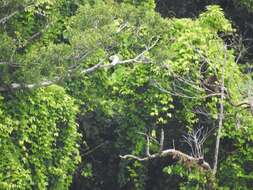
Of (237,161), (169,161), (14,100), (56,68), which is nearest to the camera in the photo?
→ (56,68)

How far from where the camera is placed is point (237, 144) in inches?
338

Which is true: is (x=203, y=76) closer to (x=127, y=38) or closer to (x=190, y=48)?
(x=190, y=48)

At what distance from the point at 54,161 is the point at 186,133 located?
1.90 meters

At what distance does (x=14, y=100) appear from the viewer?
7617 mm

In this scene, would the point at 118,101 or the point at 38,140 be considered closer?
the point at 38,140

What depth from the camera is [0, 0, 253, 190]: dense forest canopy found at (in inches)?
290

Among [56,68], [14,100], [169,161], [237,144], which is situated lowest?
[169,161]

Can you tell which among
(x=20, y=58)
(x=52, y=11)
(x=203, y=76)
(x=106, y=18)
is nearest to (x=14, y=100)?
(x=20, y=58)

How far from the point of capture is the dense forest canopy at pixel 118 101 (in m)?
7.36

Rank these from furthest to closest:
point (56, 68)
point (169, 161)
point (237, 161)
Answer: point (169, 161), point (237, 161), point (56, 68)

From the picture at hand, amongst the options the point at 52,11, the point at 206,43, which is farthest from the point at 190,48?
the point at 52,11

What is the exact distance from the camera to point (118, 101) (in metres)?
9.09

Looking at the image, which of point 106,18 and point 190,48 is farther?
point 190,48

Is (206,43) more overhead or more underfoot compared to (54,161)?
more overhead
